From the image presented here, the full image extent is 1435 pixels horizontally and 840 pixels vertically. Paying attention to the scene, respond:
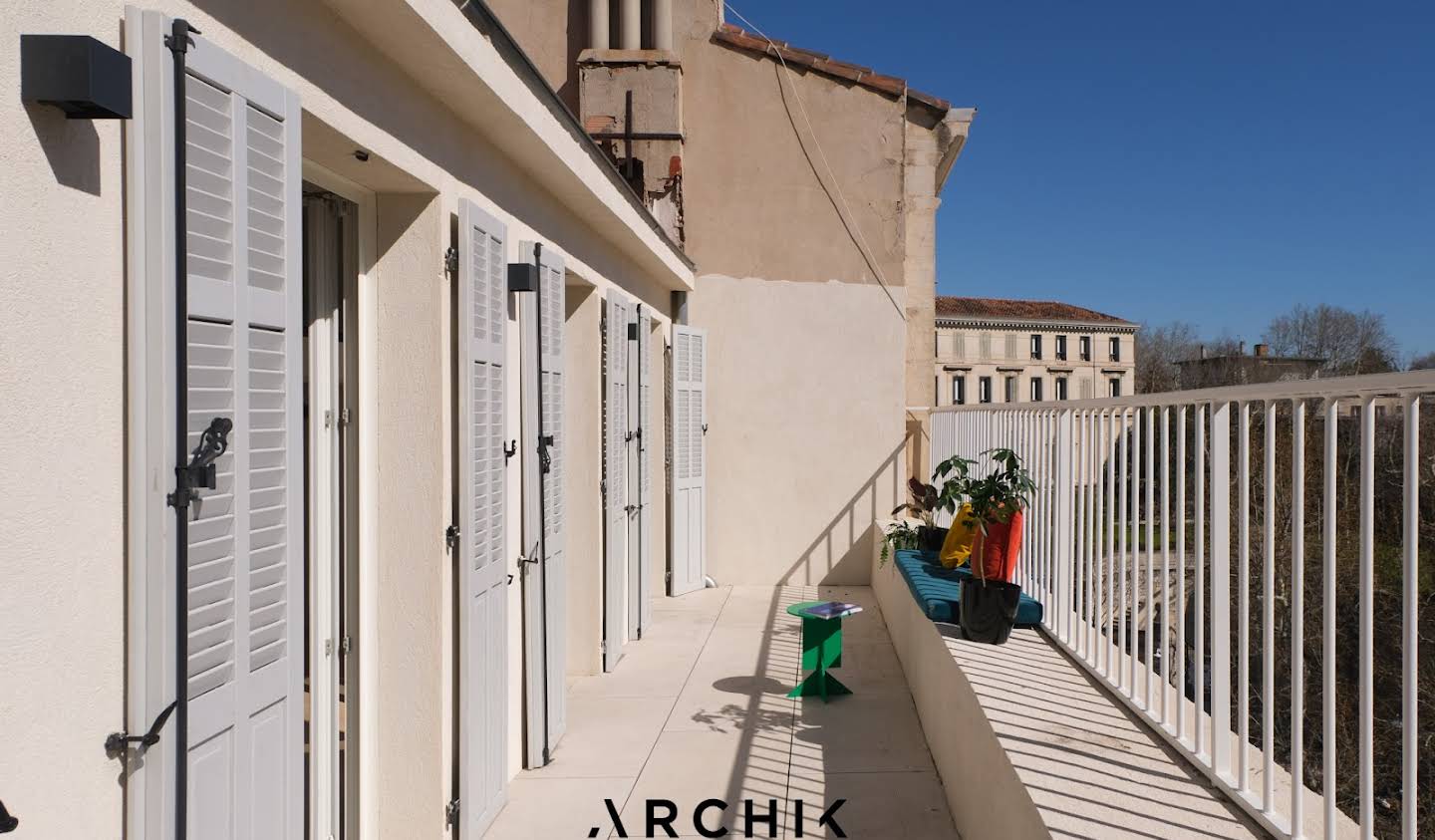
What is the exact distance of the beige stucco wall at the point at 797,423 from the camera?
9.83 m

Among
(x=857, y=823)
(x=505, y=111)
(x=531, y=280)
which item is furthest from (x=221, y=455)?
(x=857, y=823)

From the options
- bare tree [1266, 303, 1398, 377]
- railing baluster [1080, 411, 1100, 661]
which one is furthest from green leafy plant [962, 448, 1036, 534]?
bare tree [1266, 303, 1398, 377]

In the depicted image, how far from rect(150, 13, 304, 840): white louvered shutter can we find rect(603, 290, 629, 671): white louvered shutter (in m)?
4.01

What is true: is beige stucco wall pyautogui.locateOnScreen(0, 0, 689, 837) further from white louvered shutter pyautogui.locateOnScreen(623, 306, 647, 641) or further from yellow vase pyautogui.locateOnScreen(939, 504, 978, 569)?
yellow vase pyautogui.locateOnScreen(939, 504, 978, 569)

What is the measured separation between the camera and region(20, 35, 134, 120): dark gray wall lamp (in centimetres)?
160

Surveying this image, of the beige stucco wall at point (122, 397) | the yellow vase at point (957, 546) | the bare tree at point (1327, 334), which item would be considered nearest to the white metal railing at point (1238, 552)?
the yellow vase at point (957, 546)

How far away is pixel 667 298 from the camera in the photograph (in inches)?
377

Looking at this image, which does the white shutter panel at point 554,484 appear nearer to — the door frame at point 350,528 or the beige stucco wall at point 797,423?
the door frame at point 350,528

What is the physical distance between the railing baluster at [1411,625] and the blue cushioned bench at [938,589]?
109 inches

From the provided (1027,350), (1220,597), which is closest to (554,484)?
(1220,597)

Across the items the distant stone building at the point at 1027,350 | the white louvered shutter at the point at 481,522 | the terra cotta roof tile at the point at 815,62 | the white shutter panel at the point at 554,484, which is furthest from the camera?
the distant stone building at the point at 1027,350

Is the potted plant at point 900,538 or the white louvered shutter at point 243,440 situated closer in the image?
the white louvered shutter at point 243,440

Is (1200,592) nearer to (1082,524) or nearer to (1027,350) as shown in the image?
(1082,524)

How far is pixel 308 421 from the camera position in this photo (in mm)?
3568
